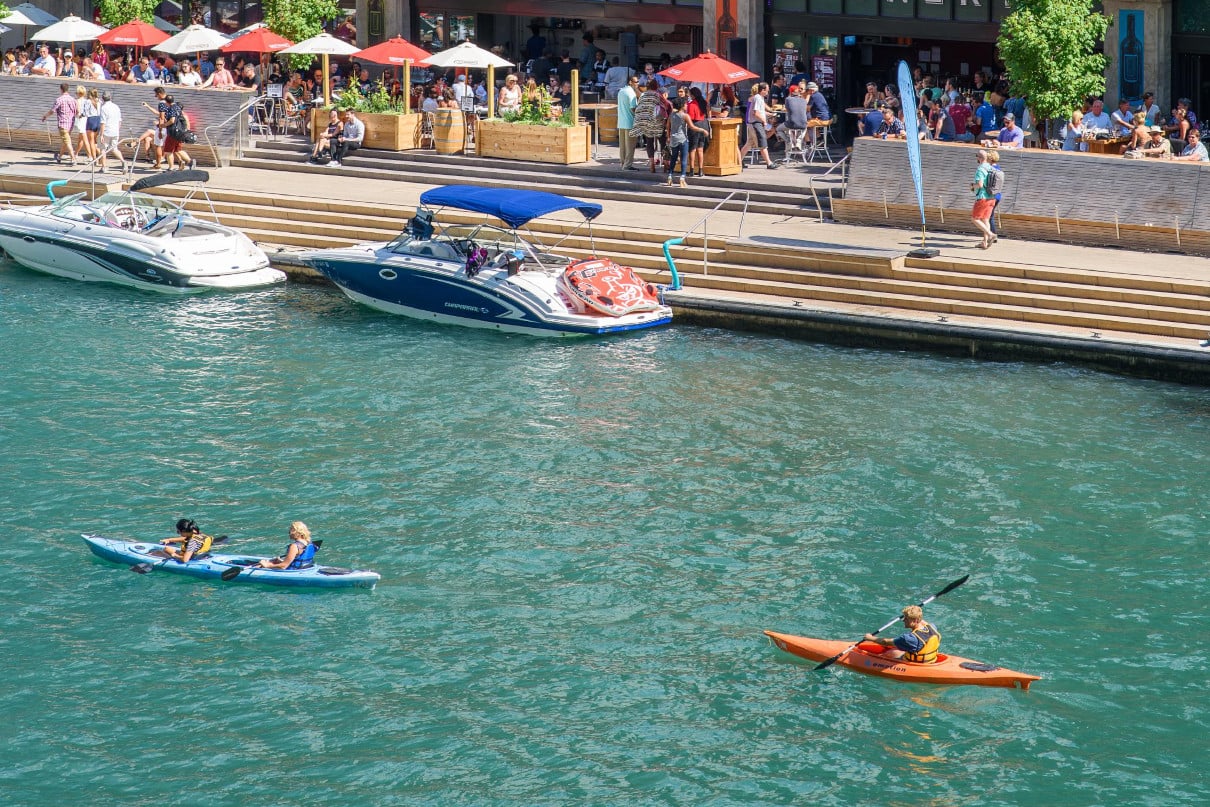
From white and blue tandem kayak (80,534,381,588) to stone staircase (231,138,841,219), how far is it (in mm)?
15839

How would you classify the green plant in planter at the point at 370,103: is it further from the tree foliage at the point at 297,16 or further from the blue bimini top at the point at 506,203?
the blue bimini top at the point at 506,203

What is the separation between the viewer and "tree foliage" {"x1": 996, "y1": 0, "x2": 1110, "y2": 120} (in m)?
31.1

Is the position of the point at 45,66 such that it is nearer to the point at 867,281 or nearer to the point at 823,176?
the point at 823,176

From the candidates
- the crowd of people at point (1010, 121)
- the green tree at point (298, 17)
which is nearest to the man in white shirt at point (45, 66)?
the green tree at point (298, 17)

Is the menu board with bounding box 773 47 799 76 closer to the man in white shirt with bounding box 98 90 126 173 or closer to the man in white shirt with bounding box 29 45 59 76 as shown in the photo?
the man in white shirt with bounding box 98 90 126 173

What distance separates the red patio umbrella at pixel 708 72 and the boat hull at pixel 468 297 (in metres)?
6.99

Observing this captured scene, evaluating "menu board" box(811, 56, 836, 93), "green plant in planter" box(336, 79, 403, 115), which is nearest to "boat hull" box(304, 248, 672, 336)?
"green plant in planter" box(336, 79, 403, 115)

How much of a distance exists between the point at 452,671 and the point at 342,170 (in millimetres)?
21178

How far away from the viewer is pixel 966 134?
110ft

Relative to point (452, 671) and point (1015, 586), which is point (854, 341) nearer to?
point (1015, 586)

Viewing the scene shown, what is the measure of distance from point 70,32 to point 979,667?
107ft

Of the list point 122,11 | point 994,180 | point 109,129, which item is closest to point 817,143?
point 994,180

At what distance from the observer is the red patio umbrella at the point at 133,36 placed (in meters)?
42.1

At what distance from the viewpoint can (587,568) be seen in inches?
771
